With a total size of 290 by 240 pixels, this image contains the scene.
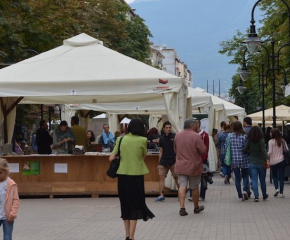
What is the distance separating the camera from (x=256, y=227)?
43.2 ft

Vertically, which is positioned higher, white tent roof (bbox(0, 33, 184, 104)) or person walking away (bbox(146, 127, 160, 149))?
white tent roof (bbox(0, 33, 184, 104))

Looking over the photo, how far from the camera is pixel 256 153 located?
1842 cm

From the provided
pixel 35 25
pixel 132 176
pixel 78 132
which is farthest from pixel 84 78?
pixel 35 25

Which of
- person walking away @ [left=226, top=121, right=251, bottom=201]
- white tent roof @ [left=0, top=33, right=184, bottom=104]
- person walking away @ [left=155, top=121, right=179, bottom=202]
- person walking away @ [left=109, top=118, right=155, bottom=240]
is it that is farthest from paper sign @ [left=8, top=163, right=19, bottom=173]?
person walking away @ [left=109, top=118, right=155, bottom=240]

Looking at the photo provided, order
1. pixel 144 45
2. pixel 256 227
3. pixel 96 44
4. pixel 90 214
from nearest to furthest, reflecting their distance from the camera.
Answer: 1. pixel 256 227
2. pixel 90 214
3. pixel 96 44
4. pixel 144 45

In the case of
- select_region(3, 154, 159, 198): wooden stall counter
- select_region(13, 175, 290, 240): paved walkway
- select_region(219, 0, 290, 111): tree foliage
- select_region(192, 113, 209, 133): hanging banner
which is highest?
select_region(219, 0, 290, 111): tree foliage

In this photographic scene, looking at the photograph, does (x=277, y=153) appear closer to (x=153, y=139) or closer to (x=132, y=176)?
(x=153, y=139)

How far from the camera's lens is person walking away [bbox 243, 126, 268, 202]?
18219 millimetres

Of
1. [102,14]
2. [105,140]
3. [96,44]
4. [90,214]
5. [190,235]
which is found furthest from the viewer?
[102,14]

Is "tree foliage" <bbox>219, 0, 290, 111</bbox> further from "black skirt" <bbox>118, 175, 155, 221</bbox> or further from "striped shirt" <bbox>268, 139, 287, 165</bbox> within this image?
"black skirt" <bbox>118, 175, 155, 221</bbox>

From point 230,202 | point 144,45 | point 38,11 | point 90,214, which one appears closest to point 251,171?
point 230,202

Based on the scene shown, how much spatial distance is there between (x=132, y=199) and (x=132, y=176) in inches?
13.2

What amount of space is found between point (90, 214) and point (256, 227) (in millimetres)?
3904

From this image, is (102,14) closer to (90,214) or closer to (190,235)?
(90,214)
